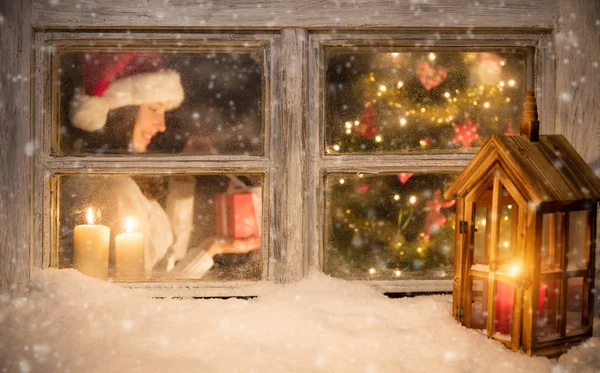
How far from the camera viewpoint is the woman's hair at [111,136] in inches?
57.1

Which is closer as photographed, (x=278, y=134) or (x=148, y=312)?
(x=148, y=312)

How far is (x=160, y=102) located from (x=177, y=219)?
1.30ft

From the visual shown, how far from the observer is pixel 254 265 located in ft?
4.86

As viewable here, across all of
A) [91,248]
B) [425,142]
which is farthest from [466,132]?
[91,248]

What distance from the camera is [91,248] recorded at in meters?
1.39

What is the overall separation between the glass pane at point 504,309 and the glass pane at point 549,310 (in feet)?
0.21

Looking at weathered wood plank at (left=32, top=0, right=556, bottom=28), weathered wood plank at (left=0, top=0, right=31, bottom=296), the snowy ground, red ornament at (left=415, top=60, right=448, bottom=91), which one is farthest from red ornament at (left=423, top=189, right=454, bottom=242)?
weathered wood plank at (left=0, top=0, right=31, bottom=296)

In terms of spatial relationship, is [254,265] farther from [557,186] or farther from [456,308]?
[557,186]

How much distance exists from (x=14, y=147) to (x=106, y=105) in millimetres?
300

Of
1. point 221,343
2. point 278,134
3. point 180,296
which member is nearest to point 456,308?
point 221,343

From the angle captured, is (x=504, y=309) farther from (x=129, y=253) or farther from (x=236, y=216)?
(x=129, y=253)

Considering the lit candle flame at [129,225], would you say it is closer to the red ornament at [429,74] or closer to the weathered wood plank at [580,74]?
the red ornament at [429,74]

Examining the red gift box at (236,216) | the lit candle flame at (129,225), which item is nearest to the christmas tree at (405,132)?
the red gift box at (236,216)

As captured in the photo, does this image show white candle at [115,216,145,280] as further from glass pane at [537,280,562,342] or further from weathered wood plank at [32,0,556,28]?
glass pane at [537,280,562,342]
